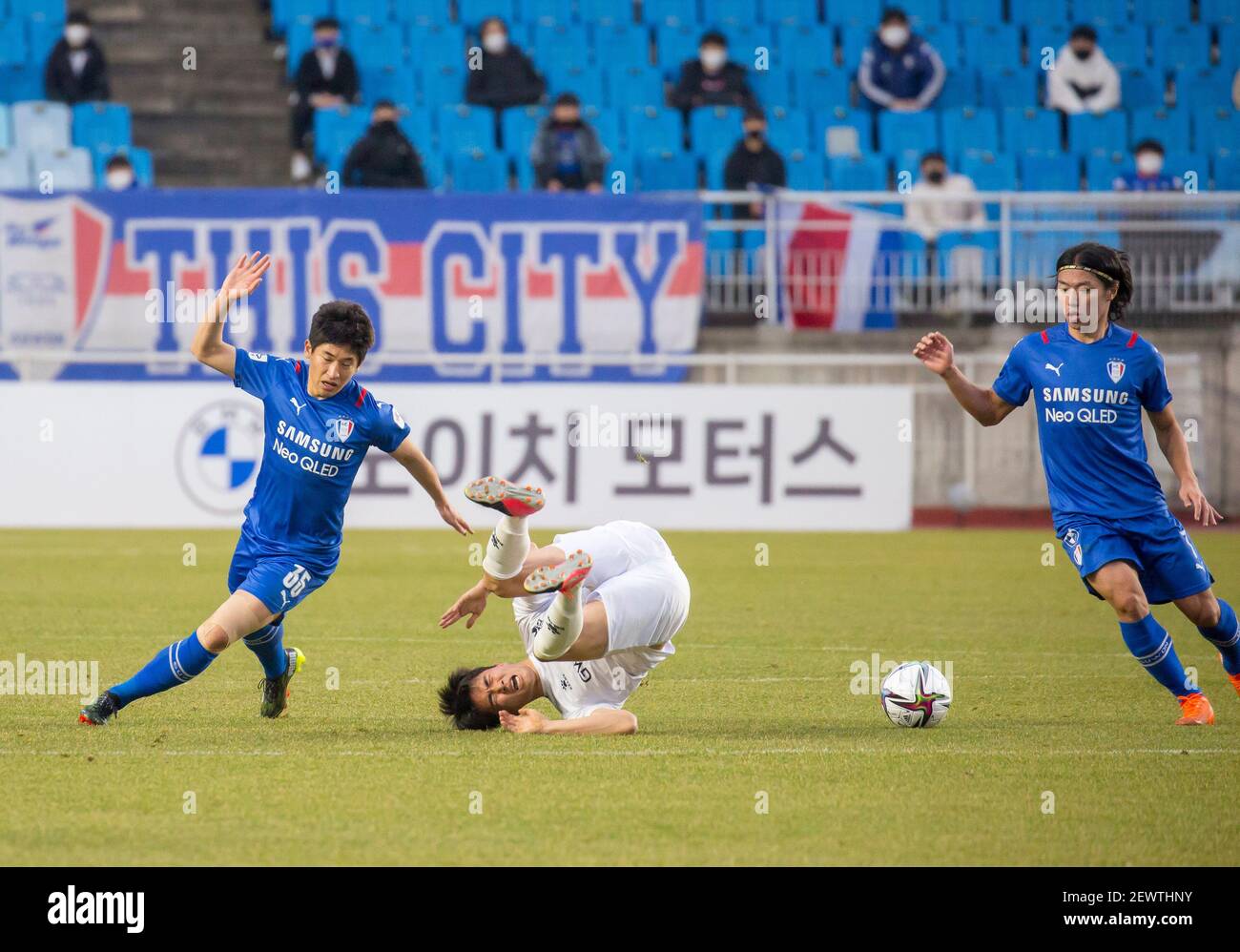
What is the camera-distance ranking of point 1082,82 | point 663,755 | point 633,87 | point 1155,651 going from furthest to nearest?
point 1082,82 < point 633,87 < point 1155,651 < point 663,755

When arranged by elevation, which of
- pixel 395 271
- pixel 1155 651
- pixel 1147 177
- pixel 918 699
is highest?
pixel 1147 177

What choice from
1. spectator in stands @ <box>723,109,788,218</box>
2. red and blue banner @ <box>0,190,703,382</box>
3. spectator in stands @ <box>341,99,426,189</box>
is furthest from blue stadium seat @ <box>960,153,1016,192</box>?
spectator in stands @ <box>341,99,426,189</box>

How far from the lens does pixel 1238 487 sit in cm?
2034

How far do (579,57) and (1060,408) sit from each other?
1616 cm

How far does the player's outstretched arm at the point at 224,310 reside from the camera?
292 inches

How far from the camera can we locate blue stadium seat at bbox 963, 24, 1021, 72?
77.3ft

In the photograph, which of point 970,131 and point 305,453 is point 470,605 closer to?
point 305,453

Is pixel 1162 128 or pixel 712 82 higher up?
pixel 712 82

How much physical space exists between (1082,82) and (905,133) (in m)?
2.49

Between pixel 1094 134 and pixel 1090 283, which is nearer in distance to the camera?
pixel 1090 283

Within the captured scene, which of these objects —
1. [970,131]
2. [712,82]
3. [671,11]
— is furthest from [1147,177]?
[671,11]

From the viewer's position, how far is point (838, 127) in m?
22.4
